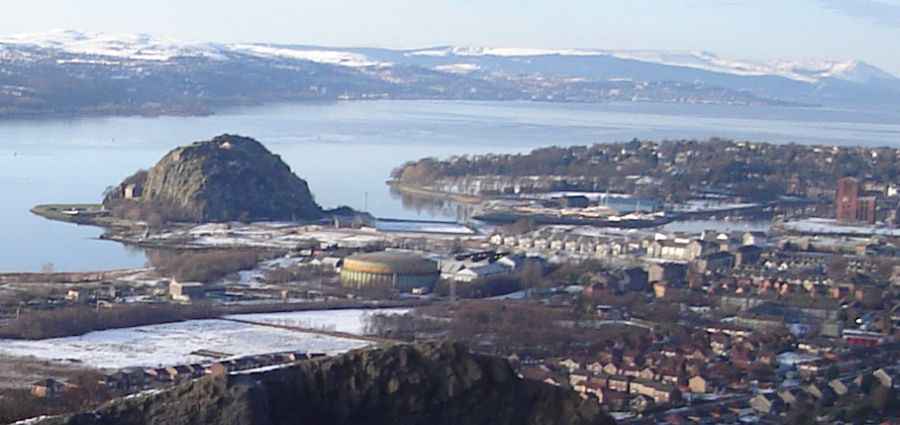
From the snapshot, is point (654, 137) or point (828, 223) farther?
point (654, 137)

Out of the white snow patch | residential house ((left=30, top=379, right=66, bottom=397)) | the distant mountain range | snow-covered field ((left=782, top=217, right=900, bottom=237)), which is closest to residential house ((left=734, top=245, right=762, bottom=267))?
snow-covered field ((left=782, top=217, right=900, bottom=237))

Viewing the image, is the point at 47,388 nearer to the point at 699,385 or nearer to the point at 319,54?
the point at 699,385

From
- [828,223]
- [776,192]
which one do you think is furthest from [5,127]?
[828,223]

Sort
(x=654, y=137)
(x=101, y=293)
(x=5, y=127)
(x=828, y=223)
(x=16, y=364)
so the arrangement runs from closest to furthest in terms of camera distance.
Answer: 1. (x=16, y=364)
2. (x=101, y=293)
3. (x=828, y=223)
4. (x=5, y=127)
5. (x=654, y=137)

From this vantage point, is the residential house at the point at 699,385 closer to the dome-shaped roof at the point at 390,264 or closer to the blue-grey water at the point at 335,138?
the dome-shaped roof at the point at 390,264

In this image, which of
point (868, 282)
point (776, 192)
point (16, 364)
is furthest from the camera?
point (776, 192)

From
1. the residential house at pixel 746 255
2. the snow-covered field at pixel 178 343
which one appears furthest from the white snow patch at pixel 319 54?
the snow-covered field at pixel 178 343

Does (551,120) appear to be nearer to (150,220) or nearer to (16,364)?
(150,220)
